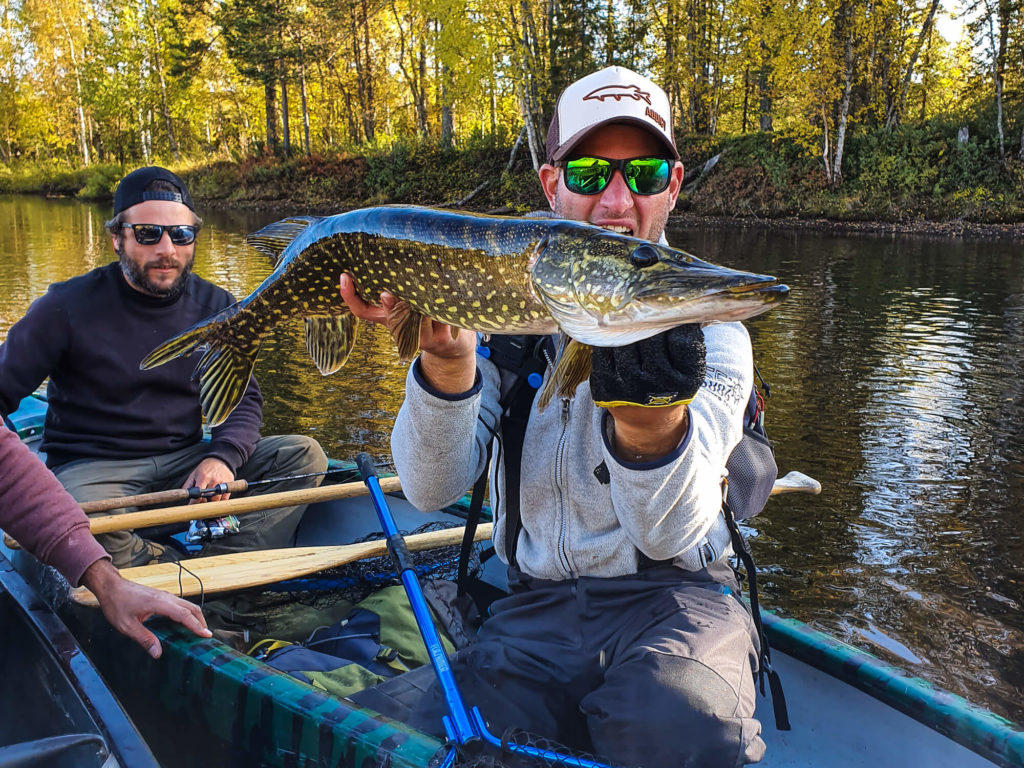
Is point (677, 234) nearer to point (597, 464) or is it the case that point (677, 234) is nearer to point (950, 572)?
point (950, 572)

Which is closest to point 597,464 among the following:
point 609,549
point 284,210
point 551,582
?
point 609,549

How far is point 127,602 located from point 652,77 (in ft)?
88.0

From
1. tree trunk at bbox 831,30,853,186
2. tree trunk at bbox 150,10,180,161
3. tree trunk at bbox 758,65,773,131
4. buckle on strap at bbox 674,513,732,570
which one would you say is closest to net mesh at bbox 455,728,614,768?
buckle on strap at bbox 674,513,732,570

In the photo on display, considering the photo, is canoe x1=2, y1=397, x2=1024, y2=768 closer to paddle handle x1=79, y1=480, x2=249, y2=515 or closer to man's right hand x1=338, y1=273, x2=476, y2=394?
paddle handle x1=79, y1=480, x2=249, y2=515

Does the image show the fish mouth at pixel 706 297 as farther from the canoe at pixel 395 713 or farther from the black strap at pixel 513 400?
the canoe at pixel 395 713

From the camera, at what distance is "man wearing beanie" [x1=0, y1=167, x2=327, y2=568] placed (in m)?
3.56

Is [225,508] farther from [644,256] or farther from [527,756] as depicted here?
[644,256]

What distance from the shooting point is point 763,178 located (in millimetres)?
22703

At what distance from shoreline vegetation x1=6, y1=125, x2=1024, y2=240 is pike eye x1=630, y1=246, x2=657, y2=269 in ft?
42.2

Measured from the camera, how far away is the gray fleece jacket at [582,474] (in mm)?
1751

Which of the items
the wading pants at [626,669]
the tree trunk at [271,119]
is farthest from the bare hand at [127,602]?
the tree trunk at [271,119]

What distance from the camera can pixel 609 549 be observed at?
77.2 inches

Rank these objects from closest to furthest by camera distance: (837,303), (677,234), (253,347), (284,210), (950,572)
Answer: (253,347) → (950,572) → (837,303) → (677,234) → (284,210)

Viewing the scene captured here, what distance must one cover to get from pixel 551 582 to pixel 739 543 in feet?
1.62
